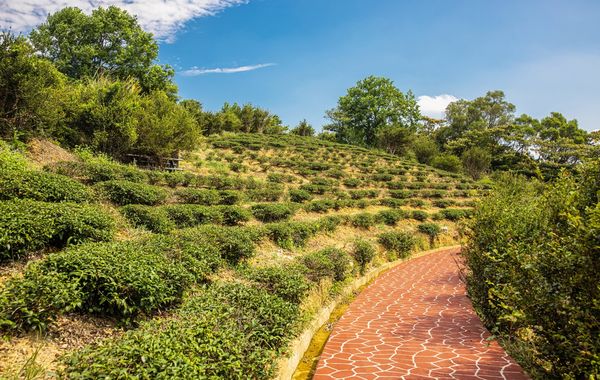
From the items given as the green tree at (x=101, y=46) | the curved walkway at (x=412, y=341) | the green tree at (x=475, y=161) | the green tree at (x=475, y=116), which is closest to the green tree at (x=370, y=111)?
the green tree at (x=475, y=116)

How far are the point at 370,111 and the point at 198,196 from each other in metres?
50.5

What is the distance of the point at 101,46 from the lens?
38.9m

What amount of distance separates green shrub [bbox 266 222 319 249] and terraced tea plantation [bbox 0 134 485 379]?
4 centimetres

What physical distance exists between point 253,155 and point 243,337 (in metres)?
26.2

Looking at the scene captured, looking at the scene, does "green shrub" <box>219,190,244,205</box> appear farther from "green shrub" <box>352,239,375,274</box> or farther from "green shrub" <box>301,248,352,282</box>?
"green shrub" <box>301,248,352,282</box>

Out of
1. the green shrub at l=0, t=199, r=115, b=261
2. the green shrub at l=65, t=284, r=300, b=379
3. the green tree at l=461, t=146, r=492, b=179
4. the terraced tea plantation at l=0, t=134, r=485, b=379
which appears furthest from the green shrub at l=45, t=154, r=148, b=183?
the green tree at l=461, t=146, r=492, b=179

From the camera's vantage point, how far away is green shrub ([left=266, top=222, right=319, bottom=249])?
11.3 metres

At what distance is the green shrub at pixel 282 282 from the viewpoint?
21.3 ft

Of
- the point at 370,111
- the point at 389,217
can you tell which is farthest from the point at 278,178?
the point at 370,111

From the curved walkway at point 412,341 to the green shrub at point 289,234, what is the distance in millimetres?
2769

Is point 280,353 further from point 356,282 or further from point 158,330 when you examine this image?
point 356,282

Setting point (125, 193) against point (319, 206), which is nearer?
point (125, 193)

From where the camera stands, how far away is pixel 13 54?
1163 cm

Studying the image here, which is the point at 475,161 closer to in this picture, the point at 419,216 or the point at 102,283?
the point at 419,216
